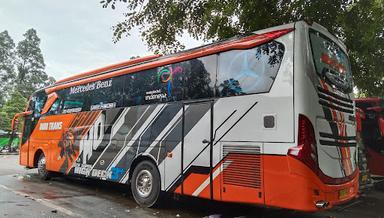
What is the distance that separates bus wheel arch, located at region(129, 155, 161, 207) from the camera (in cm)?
757

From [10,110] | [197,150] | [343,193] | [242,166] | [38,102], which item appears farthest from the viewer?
[10,110]

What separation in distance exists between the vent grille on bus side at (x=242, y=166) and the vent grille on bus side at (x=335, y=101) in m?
1.25

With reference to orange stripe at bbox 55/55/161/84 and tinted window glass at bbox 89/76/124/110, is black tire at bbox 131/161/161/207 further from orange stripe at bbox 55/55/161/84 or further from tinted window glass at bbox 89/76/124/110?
orange stripe at bbox 55/55/161/84

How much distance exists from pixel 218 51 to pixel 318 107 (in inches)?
83.5

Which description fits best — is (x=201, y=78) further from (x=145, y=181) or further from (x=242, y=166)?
(x=145, y=181)

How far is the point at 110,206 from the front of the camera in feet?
25.7

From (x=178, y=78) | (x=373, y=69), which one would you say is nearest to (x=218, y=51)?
(x=178, y=78)

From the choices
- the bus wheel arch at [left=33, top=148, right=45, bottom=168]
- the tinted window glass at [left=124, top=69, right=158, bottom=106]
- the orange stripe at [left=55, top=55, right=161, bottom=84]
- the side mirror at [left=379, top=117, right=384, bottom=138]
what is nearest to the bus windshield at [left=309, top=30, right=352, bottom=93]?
the tinted window glass at [left=124, top=69, right=158, bottom=106]

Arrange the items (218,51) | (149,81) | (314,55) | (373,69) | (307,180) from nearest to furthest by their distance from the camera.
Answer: (307,180) < (314,55) < (218,51) < (149,81) < (373,69)

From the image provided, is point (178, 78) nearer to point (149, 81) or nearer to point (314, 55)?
point (149, 81)

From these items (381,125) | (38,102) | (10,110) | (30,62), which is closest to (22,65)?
(30,62)

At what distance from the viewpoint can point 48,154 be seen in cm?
1152

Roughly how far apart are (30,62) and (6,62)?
407cm

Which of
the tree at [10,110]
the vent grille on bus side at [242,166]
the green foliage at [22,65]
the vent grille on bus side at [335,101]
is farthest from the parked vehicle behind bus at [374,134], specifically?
the green foliage at [22,65]
